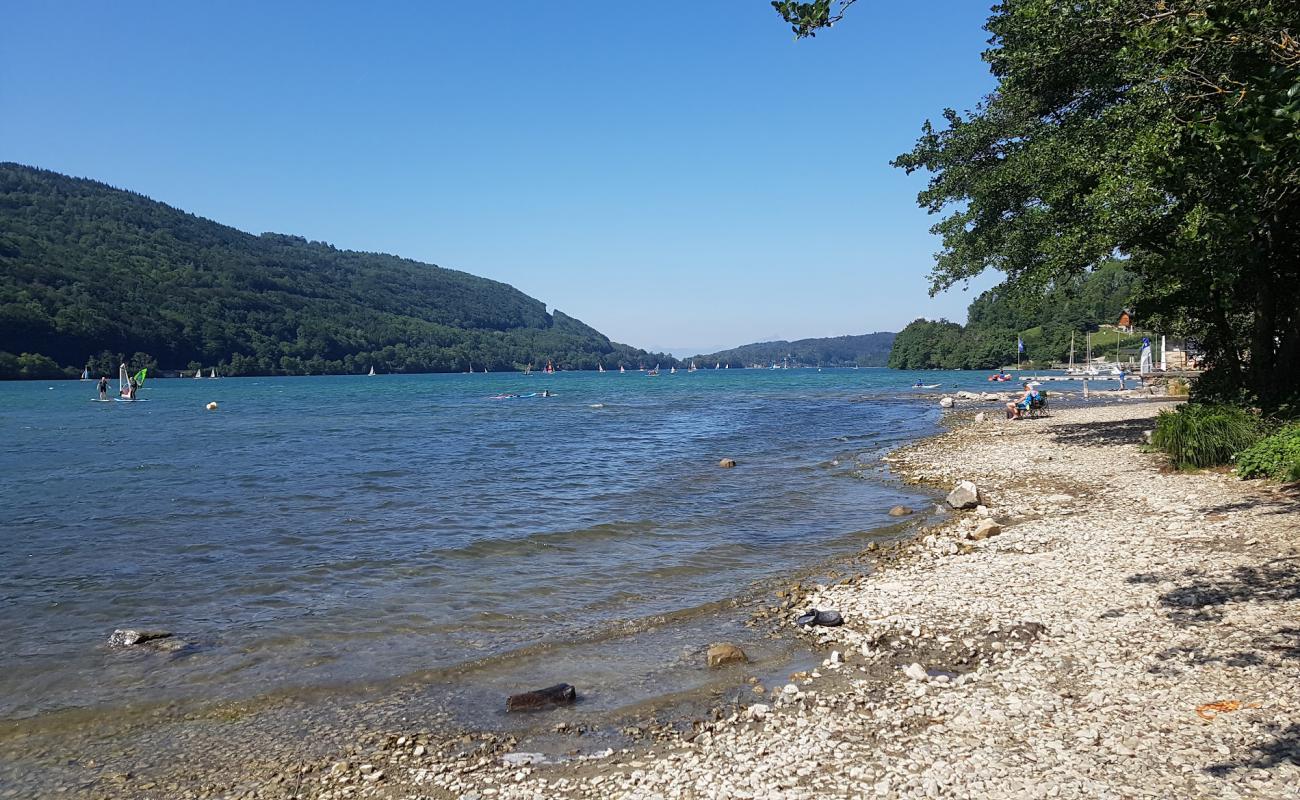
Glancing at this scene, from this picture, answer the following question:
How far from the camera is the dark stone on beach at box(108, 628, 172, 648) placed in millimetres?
9359

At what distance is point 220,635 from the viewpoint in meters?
9.72

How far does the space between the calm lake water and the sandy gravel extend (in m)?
2.90

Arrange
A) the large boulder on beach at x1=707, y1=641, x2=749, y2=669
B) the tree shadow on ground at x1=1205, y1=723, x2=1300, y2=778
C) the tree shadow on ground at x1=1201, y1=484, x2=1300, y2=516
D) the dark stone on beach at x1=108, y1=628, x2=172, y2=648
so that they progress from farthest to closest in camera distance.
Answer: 1. the tree shadow on ground at x1=1201, y1=484, x2=1300, y2=516
2. the dark stone on beach at x1=108, y1=628, x2=172, y2=648
3. the large boulder on beach at x1=707, y1=641, x2=749, y2=669
4. the tree shadow on ground at x1=1205, y1=723, x2=1300, y2=778

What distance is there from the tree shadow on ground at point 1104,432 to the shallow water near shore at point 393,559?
6.44 m

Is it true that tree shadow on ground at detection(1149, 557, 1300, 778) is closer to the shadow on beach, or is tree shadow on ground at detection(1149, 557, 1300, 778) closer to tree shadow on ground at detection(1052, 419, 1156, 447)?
the shadow on beach

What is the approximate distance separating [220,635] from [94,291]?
188 meters

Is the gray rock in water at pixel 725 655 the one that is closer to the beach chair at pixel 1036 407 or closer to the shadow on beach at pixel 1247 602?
the shadow on beach at pixel 1247 602

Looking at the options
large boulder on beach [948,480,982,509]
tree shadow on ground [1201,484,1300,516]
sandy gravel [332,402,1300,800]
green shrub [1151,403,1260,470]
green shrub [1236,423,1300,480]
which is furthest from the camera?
large boulder on beach [948,480,982,509]

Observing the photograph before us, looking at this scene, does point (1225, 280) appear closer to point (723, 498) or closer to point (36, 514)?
point (723, 498)

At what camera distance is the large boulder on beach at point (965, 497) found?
51.1ft

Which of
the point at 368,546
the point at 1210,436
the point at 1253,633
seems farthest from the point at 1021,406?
the point at 368,546

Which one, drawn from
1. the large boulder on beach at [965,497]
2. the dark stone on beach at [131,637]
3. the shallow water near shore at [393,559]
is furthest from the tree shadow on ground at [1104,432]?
the dark stone on beach at [131,637]

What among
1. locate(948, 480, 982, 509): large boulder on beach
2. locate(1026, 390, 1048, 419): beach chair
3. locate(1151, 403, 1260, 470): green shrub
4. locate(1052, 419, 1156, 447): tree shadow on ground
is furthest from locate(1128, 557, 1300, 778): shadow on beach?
locate(1026, 390, 1048, 419): beach chair

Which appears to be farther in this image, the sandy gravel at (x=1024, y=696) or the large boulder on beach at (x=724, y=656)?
the large boulder on beach at (x=724, y=656)
